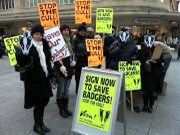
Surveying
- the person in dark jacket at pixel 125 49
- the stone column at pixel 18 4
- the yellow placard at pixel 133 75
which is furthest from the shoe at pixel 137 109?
the stone column at pixel 18 4

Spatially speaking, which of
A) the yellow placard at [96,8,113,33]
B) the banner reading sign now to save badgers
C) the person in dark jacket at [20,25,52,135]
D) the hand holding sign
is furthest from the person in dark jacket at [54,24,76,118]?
the yellow placard at [96,8,113,33]

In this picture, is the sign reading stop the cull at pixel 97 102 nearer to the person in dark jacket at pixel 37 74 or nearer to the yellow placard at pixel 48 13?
the person in dark jacket at pixel 37 74

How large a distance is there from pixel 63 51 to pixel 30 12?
28467 mm

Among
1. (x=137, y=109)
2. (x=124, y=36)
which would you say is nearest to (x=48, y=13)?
(x=124, y=36)

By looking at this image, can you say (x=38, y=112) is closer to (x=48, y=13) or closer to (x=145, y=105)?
(x=145, y=105)

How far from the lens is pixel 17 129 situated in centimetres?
451

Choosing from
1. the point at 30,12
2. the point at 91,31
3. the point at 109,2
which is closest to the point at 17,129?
the point at 91,31

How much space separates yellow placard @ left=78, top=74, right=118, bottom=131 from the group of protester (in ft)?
3.00

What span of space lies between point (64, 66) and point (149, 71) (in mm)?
1900

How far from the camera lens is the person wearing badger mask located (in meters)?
5.37

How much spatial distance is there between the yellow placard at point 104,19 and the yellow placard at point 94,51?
177 centimetres

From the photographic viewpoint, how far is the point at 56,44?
4633 mm

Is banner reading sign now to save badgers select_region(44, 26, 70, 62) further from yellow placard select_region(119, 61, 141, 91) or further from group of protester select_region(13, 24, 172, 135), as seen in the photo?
yellow placard select_region(119, 61, 141, 91)

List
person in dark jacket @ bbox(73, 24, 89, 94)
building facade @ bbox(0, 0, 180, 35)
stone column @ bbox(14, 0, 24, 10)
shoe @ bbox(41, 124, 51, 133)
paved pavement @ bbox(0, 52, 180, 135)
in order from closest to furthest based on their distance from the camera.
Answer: shoe @ bbox(41, 124, 51, 133)
paved pavement @ bbox(0, 52, 180, 135)
person in dark jacket @ bbox(73, 24, 89, 94)
building facade @ bbox(0, 0, 180, 35)
stone column @ bbox(14, 0, 24, 10)
